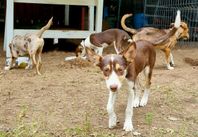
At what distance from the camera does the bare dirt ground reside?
4.38 m

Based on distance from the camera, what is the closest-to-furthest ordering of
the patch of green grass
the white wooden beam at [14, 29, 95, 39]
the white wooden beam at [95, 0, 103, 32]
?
1. the patch of green grass
2. the white wooden beam at [14, 29, 95, 39]
3. the white wooden beam at [95, 0, 103, 32]

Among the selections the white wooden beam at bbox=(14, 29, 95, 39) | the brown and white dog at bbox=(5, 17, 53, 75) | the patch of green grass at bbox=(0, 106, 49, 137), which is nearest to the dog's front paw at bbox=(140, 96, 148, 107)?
the patch of green grass at bbox=(0, 106, 49, 137)

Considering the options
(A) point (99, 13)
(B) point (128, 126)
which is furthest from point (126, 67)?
(A) point (99, 13)

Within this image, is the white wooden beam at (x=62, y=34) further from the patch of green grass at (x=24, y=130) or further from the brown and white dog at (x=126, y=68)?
the patch of green grass at (x=24, y=130)

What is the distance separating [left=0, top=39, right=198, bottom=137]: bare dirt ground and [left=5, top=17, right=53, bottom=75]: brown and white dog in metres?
0.21

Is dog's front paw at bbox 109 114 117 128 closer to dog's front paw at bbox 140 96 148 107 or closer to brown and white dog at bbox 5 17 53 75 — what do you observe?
dog's front paw at bbox 140 96 148 107

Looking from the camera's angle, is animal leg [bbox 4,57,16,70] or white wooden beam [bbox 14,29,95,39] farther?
white wooden beam [bbox 14,29,95,39]

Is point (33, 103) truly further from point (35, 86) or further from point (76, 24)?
point (76, 24)

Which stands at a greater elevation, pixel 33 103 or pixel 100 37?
pixel 100 37

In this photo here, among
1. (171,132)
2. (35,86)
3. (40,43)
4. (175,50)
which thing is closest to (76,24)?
(175,50)

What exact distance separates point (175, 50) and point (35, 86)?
449 centimetres

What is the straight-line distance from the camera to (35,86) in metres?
6.13

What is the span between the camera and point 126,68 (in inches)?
159

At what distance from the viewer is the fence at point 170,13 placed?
34.1ft
